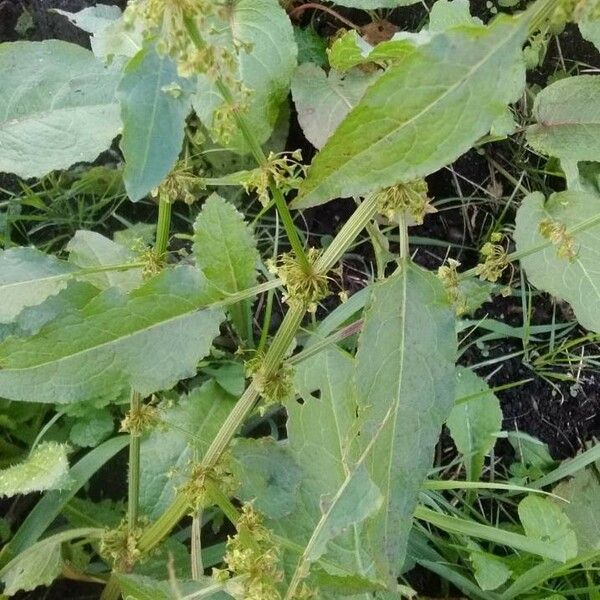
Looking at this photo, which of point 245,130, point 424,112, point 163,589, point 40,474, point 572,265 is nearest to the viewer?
point 424,112

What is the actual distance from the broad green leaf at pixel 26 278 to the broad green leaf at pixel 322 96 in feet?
1.75

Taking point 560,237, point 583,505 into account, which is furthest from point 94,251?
point 583,505

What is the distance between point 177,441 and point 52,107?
0.56 metres

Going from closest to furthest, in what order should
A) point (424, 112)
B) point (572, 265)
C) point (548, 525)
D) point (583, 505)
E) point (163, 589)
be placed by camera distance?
point (424, 112), point (163, 589), point (572, 265), point (548, 525), point (583, 505)

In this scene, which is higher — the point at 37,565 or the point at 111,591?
the point at 37,565

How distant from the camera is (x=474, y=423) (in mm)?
1467

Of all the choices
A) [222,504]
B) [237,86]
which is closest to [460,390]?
[222,504]

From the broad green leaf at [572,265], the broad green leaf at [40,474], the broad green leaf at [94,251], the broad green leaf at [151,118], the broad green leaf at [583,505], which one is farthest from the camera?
the broad green leaf at [583,505]

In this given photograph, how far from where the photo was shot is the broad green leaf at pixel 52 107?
100cm

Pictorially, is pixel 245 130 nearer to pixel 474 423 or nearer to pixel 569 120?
pixel 569 120

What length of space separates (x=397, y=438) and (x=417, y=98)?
377 millimetres

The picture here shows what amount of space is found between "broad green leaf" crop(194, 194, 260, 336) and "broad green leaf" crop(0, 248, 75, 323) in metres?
0.19

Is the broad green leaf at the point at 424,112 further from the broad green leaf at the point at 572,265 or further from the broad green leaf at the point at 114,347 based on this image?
the broad green leaf at the point at 572,265

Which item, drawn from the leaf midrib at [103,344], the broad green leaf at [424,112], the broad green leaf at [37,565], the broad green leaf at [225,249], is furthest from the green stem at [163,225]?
the broad green leaf at [37,565]
